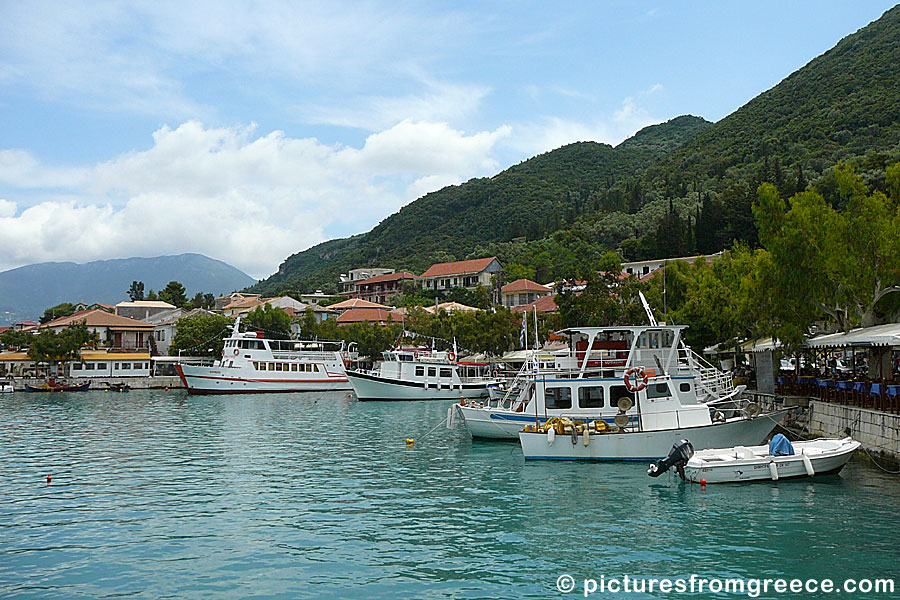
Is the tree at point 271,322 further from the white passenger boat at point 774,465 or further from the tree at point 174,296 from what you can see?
the white passenger boat at point 774,465

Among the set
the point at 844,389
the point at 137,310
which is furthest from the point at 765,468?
the point at 137,310

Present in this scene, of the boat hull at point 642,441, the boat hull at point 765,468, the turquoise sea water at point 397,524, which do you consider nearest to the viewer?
the turquoise sea water at point 397,524

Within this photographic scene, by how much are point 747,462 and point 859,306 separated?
9.67m

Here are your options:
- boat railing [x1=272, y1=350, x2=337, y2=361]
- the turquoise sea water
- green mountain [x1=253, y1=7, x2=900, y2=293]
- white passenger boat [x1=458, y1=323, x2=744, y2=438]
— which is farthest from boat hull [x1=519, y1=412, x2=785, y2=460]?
green mountain [x1=253, y1=7, x2=900, y2=293]

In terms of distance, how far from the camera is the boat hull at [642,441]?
21719mm

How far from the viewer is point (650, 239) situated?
328 ft

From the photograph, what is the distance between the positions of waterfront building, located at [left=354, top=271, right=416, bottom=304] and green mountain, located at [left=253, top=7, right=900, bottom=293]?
18.1 meters

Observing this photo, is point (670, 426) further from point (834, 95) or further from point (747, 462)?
point (834, 95)

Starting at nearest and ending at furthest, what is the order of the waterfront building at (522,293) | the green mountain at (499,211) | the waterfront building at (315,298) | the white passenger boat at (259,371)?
the white passenger boat at (259,371) < the waterfront building at (522,293) < the waterfront building at (315,298) < the green mountain at (499,211)

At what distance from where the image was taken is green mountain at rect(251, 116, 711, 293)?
153m

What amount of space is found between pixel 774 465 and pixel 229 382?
4929 cm

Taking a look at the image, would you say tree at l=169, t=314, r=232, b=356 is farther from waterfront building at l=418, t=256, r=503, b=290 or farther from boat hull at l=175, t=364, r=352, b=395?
waterfront building at l=418, t=256, r=503, b=290

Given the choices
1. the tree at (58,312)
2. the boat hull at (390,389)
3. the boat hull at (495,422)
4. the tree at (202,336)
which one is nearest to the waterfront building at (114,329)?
the tree at (202,336)

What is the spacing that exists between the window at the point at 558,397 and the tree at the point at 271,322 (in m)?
57.0
